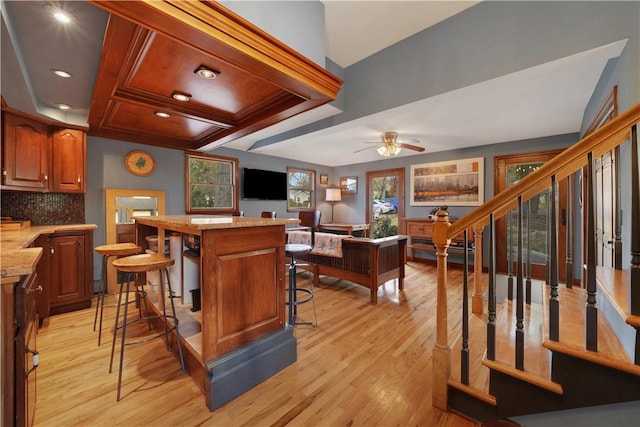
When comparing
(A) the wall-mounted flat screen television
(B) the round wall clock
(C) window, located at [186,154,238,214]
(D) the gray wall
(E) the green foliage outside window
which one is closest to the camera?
(D) the gray wall

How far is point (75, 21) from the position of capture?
1641 mm

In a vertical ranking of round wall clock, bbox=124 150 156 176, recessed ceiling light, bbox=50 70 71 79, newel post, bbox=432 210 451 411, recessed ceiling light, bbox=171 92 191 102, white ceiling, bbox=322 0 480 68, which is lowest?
newel post, bbox=432 210 451 411

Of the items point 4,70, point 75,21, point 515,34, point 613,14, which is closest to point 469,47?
point 515,34

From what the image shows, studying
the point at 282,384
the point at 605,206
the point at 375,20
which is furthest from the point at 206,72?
the point at 605,206

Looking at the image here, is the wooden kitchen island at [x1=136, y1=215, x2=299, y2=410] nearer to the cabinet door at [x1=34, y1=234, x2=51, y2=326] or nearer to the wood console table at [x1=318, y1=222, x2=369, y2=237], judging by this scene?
the cabinet door at [x1=34, y1=234, x2=51, y2=326]

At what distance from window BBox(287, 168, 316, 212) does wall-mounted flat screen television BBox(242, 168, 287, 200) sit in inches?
13.8

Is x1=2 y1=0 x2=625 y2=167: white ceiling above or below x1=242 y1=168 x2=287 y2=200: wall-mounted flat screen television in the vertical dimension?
above

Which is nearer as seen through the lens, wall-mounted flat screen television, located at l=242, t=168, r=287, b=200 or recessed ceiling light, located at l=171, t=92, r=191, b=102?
recessed ceiling light, located at l=171, t=92, r=191, b=102

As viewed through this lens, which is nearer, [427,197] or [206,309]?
[206,309]

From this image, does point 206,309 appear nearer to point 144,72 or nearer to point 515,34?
point 144,72

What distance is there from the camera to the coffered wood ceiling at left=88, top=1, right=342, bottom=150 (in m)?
1.41

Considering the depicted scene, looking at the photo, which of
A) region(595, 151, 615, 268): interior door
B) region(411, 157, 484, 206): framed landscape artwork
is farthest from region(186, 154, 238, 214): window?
region(595, 151, 615, 268): interior door

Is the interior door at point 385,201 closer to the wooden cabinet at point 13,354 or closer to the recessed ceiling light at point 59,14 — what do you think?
the recessed ceiling light at point 59,14

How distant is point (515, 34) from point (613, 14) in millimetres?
519
